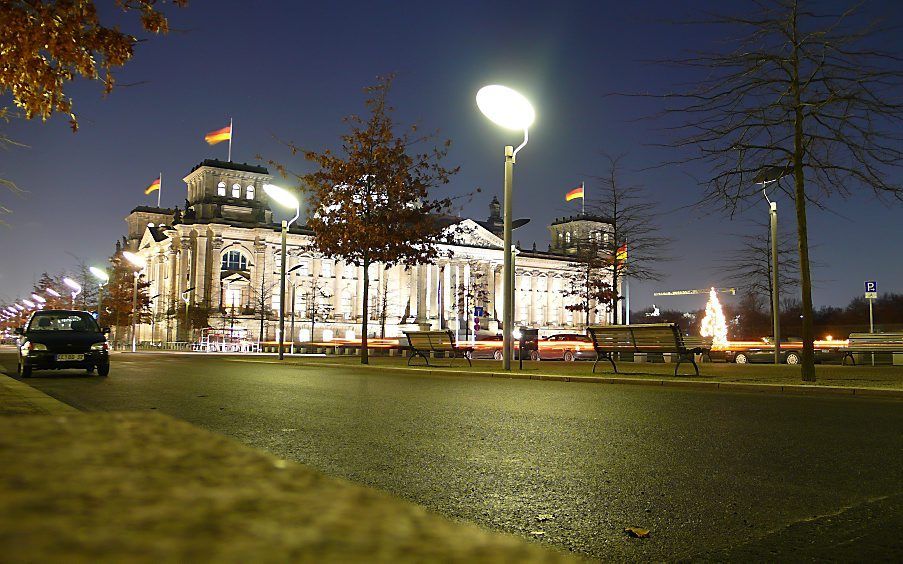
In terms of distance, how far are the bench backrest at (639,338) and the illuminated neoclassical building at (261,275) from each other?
69.6 meters

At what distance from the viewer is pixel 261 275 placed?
96250 mm

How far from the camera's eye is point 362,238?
1104 inches

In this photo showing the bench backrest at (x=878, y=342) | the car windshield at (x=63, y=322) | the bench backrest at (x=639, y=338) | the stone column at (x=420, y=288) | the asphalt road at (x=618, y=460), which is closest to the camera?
the asphalt road at (x=618, y=460)

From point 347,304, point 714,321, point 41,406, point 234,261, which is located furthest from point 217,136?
point 41,406

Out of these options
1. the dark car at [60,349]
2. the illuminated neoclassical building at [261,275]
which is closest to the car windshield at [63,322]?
the dark car at [60,349]

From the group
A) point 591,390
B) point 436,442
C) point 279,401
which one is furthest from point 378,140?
point 436,442

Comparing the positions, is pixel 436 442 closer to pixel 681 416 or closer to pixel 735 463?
pixel 735 463

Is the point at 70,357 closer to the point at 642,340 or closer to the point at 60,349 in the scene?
the point at 60,349

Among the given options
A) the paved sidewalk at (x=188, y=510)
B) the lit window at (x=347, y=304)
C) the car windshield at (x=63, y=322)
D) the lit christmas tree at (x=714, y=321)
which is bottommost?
the paved sidewalk at (x=188, y=510)

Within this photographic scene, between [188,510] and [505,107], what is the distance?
20.5 metres

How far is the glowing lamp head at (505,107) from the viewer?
2041 centimetres

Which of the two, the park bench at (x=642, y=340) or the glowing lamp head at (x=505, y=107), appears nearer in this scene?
the park bench at (x=642, y=340)

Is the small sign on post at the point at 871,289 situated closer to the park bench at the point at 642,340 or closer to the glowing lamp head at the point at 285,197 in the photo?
the park bench at the point at 642,340

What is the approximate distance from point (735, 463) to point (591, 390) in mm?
8074
